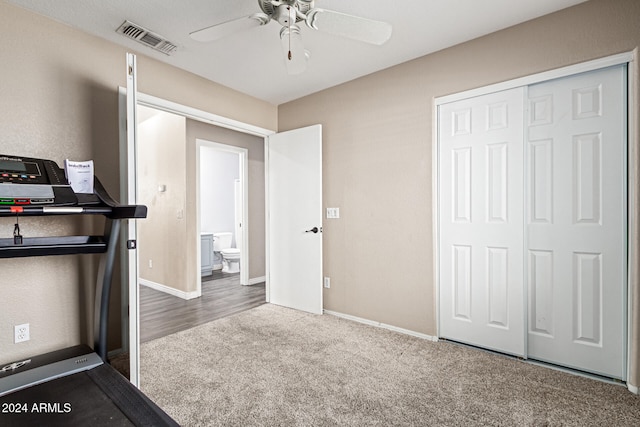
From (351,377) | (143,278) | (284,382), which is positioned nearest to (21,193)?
(284,382)

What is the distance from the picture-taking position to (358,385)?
212 cm

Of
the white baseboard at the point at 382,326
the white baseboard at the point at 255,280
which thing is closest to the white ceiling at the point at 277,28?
the white baseboard at the point at 382,326

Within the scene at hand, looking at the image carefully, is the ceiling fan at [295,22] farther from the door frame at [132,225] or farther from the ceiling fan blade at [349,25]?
the door frame at [132,225]

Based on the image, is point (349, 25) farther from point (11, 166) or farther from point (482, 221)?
point (11, 166)

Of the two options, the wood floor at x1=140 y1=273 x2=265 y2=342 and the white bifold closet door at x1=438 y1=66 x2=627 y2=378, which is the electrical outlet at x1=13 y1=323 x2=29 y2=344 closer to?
the wood floor at x1=140 y1=273 x2=265 y2=342

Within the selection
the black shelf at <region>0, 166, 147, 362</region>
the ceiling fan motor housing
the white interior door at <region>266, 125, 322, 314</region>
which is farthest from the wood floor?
the ceiling fan motor housing

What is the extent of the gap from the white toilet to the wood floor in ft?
2.59

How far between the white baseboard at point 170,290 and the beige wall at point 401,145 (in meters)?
1.94

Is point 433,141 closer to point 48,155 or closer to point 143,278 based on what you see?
point 48,155

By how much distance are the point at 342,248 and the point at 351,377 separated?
4.81ft

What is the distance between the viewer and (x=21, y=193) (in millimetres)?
1664

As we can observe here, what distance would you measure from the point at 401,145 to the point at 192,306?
10.1ft

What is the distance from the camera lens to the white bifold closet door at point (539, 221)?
83.4 inches

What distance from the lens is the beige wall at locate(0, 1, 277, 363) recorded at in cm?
210
